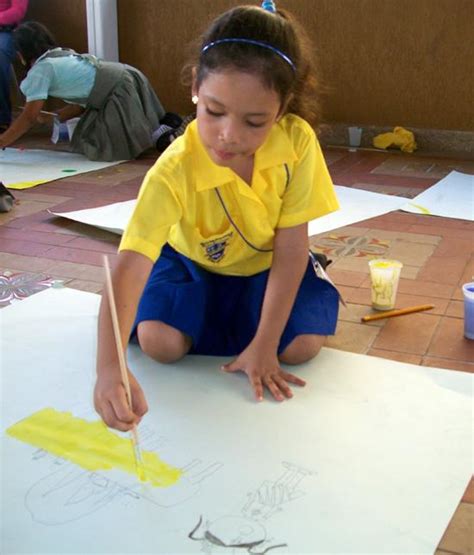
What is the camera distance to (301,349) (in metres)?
1.41

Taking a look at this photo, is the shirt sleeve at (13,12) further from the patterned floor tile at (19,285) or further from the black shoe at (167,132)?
the patterned floor tile at (19,285)

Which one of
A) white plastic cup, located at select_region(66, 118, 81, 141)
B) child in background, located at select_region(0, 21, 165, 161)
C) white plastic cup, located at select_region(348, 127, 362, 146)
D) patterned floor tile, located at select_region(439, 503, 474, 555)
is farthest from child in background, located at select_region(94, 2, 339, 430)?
white plastic cup, located at select_region(348, 127, 362, 146)

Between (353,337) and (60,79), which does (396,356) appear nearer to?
(353,337)

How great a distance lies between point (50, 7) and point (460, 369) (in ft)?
11.5

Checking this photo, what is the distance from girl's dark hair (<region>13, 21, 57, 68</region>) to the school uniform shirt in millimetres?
127

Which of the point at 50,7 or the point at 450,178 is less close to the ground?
the point at 50,7

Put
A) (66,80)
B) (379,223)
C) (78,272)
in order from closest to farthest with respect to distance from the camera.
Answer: (78,272) < (379,223) < (66,80)

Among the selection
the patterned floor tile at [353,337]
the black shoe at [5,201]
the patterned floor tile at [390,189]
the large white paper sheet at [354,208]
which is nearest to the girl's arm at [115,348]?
the patterned floor tile at [353,337]

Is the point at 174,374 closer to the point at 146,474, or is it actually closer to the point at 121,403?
the point at 146,474

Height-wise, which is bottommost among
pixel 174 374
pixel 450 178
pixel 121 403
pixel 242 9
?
pixel 450 178

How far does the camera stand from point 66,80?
3.45m

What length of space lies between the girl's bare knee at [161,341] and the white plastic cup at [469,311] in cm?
57

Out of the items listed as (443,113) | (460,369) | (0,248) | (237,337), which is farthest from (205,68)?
(443,113)

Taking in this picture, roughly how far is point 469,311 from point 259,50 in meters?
0.70
